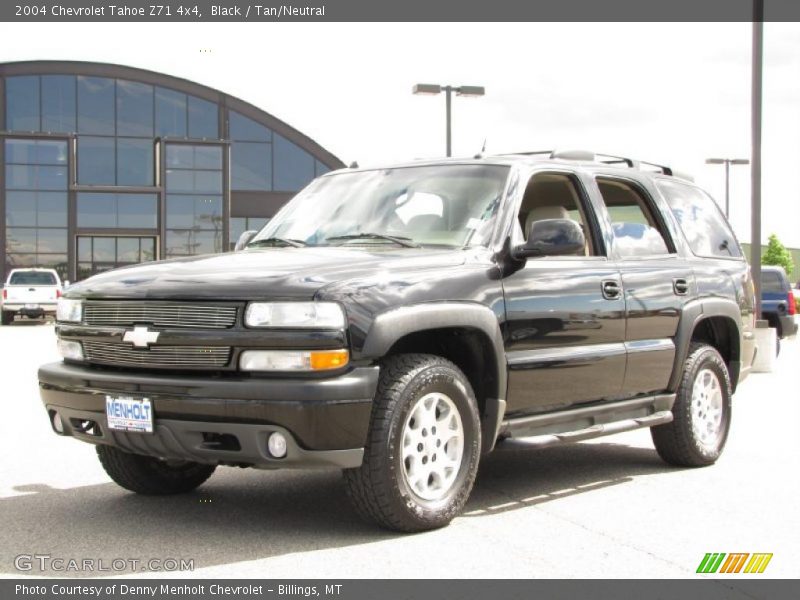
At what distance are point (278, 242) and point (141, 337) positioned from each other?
154 cm

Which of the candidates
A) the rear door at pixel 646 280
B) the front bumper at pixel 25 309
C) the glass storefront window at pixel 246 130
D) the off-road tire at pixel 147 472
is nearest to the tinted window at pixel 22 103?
the glass storefront window at pixel 246 130

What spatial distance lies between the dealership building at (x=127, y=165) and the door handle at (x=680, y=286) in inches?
1819

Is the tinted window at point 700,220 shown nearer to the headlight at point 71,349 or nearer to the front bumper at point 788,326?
the headlight at point 71,349

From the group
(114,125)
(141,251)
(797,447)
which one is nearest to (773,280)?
(797,447)

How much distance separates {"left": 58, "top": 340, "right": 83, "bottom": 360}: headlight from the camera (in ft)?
19.3

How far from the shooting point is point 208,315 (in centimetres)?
529

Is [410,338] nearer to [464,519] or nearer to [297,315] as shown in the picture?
[297,315]

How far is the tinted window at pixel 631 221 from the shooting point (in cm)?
735

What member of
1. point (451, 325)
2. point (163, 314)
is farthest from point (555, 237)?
point (163, 314)

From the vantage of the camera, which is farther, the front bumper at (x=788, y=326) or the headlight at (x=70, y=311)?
the front bumper at (x=788, y=326)

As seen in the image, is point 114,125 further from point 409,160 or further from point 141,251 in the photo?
point 409,160

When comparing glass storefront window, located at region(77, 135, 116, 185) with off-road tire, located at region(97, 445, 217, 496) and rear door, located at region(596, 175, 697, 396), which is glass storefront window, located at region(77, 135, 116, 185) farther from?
off-road tire, located at region(97, 445, 217, 496)

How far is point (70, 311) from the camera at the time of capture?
5.96 meters

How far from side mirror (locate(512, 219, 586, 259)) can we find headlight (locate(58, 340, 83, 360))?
241cm
